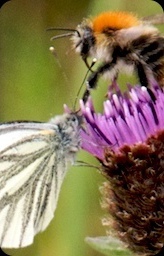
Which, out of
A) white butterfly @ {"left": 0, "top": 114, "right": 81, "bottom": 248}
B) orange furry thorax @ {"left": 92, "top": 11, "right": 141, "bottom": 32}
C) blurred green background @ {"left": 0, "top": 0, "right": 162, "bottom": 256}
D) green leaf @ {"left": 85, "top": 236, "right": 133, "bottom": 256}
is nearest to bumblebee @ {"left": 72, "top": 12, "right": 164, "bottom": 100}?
orange furry thorax @ {"left": 92, "top": 11, "right": 141, "bottom": 32}

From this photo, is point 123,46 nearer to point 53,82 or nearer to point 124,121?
point 124,121

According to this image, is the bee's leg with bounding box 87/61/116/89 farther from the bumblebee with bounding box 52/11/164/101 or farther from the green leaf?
the green leaf

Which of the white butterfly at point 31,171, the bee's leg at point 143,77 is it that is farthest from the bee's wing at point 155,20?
the white butterfly at point 31,171

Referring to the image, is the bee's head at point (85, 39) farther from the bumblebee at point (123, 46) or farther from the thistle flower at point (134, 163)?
the thistle flower at point (134, 163)

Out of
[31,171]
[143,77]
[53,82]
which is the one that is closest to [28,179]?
[31,171]

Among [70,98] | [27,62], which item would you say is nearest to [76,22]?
[27,62]

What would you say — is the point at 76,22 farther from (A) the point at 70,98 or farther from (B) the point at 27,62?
(A) the point at 70,98

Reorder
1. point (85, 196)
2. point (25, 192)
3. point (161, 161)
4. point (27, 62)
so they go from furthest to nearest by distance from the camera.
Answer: point (27, 62) < point (85, 196) < point (25, 192) < point (161, 161)
